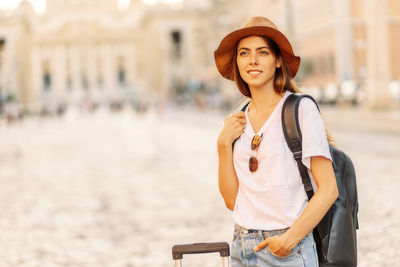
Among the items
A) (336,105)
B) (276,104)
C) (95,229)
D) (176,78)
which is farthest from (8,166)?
(176,78)

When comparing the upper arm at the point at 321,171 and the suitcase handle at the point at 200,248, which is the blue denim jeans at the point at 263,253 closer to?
the suitcase handle at the point at 200,248

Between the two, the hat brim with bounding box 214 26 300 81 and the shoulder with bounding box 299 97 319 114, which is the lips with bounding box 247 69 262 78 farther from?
the shoulder with bounding box 299 97 319 114

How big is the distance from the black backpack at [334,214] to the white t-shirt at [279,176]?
26 mm

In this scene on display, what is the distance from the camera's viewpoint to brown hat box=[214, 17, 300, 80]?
225 cm

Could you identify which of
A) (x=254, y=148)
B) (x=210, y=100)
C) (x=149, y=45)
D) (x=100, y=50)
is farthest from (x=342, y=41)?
(x=100, y=50)

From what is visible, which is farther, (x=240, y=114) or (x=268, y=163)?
(x=240, y=114)

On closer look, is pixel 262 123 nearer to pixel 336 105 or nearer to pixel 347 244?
pixel 347 244

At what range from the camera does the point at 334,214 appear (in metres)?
2.17

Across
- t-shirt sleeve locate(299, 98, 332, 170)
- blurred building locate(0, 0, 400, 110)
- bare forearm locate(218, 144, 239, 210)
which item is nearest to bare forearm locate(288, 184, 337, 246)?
t-shirt sleeve locate(299, 98, 332, 170)

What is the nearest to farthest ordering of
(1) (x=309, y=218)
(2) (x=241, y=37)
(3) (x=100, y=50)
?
1. (1) (x=309, y=218)
2. (2) (x=241, y=37)
3. (3) (x=100, y=50)

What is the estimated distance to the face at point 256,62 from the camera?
91.3 inches

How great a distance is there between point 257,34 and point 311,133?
1.29ft

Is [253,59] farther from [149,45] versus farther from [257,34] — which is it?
[149,45]

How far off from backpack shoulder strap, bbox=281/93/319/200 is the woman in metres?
0.02
